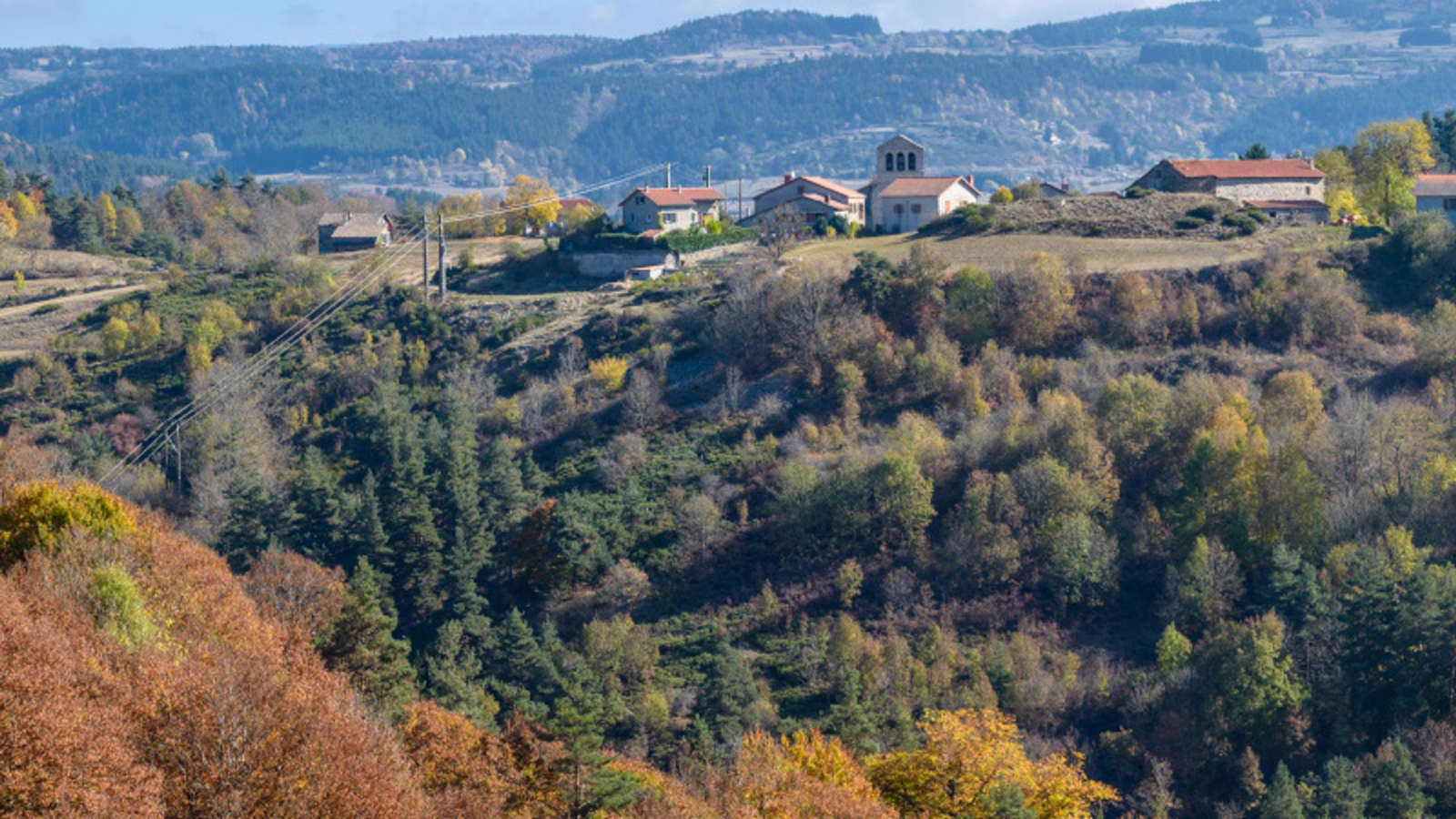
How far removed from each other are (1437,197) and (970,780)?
56.3m

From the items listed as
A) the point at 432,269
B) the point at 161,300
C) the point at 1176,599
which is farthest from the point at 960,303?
the point at 161,300

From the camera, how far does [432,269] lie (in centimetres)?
8756

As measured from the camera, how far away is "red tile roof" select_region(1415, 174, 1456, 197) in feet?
253

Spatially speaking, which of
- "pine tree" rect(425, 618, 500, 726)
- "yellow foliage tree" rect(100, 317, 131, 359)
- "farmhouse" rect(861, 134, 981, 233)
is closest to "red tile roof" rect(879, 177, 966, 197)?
"farmhouse" rect(861, 134, 981, 233)

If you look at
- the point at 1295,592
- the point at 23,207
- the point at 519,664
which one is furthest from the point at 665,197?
the point at 23,207

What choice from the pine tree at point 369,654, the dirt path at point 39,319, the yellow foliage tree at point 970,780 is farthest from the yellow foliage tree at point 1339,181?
the dirt path at point 39,319

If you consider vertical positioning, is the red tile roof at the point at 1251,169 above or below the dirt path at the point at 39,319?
above

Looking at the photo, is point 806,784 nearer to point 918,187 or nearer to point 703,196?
point 918,187

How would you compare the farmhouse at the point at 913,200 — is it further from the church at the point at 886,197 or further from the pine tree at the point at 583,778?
the pine tree at the point at 583,778

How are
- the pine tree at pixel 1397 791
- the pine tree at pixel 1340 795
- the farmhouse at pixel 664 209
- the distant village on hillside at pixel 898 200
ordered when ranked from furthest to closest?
1. the farmhouse at pixel 664 209
2. the distant village on hillside at pixel 898 200
3. the pine tree at pixel 1397 791
4. the pine tree at pixel 1340 795

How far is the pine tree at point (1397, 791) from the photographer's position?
39312 mm

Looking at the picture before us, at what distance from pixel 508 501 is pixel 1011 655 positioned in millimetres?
20777

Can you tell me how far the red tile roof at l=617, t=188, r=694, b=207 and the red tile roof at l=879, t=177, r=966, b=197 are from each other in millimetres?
11857

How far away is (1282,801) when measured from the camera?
129 feet
